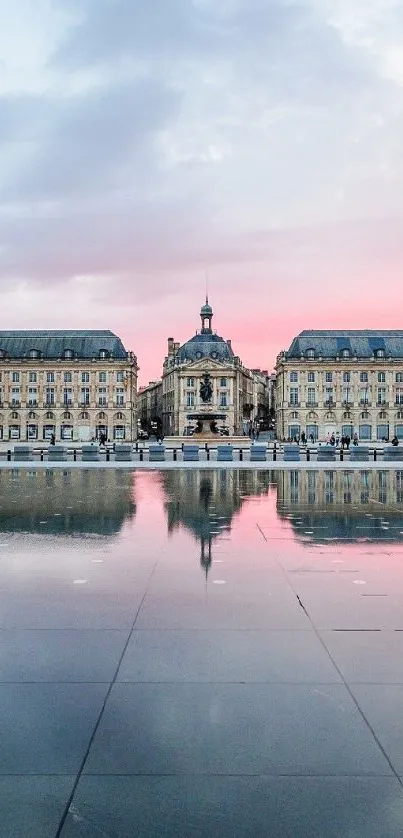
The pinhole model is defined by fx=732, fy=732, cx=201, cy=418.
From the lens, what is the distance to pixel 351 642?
721 cm

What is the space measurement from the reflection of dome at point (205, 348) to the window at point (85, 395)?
57.1ft

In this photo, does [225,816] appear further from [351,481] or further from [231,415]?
[231,415]

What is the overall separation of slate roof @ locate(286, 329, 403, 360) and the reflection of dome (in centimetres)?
1336

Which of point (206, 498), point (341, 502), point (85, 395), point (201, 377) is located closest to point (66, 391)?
point (85, 395)

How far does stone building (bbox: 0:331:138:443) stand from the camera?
385ft

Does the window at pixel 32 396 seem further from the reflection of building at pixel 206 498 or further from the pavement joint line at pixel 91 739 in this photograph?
the pavement joint line at pixel 91 739

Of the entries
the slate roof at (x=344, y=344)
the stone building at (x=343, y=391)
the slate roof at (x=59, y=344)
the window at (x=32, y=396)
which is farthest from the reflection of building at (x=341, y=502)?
the window at (x=32, y=396)

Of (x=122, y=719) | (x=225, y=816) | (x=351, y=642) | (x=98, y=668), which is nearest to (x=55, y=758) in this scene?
(x=122, y=719)

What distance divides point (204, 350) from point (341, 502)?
107919 mm

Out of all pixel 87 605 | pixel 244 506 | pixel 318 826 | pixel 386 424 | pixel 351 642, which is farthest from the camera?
pixel 386 424

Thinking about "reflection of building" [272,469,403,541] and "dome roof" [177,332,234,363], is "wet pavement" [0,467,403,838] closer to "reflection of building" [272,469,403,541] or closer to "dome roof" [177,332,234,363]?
"reflection of building" [272,469,403,541]

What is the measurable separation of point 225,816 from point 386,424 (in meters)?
116

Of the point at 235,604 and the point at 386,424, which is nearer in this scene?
the point at 235,604

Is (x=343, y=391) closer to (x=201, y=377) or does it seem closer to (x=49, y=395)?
(x=201, y=377)
